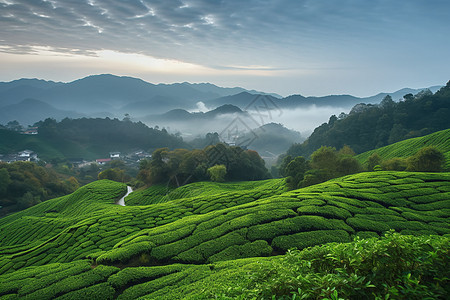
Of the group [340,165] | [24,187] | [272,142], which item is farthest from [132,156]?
[340,165]

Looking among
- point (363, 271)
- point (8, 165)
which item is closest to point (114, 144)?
point (8, 165)

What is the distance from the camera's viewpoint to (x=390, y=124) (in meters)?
76.9

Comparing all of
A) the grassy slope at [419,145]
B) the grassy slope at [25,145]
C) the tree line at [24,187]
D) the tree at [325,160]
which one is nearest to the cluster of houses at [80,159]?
the grassy slope at [25,145]

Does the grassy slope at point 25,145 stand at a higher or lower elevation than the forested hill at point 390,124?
lower

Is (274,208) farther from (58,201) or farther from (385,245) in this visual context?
(58,201)

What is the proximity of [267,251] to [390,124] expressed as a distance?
86.1m

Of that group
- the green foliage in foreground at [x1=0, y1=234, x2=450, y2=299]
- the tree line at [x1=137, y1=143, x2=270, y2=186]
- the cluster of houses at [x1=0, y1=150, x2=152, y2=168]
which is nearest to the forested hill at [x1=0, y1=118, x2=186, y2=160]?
the cluster of houses at [x1=0, y1=150, x2=152, y2=168]

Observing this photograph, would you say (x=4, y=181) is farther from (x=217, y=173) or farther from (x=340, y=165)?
(x=340, y=165)

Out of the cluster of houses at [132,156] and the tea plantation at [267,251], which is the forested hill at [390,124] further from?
the cluster of houses at [132,156]

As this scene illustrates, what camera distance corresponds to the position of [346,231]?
11.9 meters

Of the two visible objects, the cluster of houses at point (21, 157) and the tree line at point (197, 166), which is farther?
the cluster of houses at point (21, 157)

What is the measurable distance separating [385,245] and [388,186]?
16188 mm

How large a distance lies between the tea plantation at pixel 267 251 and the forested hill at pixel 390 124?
62577 millimetres

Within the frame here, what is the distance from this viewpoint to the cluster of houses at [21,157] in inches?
3967
